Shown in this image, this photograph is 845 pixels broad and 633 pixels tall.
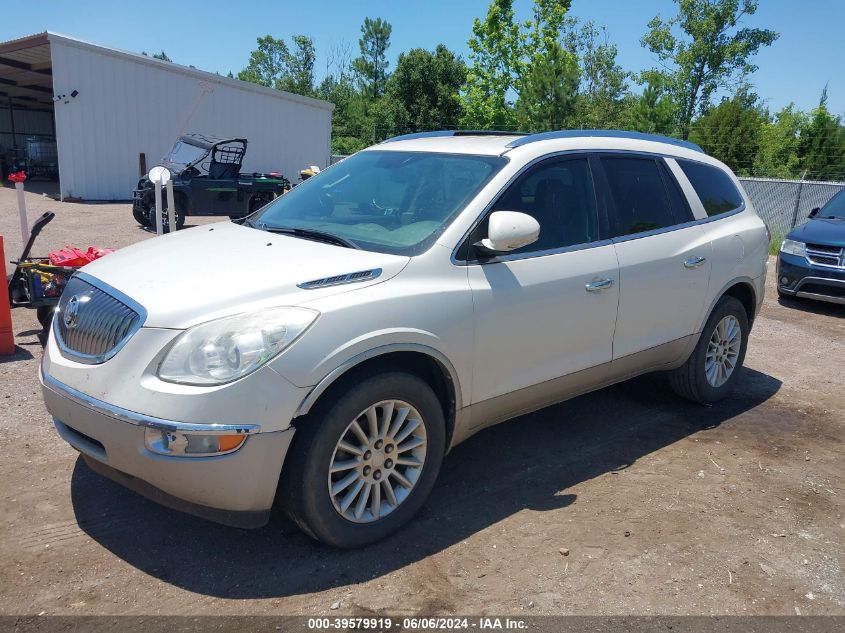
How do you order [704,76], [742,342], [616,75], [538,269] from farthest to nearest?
[616,75] < [704,76] < [742,342] < [538,269]

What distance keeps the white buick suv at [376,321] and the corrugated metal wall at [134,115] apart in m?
19.5

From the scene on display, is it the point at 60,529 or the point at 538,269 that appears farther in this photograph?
the point at 538,269

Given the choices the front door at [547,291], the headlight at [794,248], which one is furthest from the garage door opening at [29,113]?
→ the front door at [547,291]

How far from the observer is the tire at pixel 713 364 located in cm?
533

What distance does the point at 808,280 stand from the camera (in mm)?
9500

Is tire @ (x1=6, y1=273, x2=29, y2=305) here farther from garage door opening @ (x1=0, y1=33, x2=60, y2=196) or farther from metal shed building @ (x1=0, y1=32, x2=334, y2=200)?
garage door opening @ (x1=0, y1=33, x2=60, y2=196)

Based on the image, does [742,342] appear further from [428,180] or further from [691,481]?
[428,180]

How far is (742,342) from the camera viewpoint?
5.76 m

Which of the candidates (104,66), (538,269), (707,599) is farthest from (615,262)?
(104,66)

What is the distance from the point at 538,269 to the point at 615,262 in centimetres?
66

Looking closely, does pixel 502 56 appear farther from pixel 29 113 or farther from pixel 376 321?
pixel 376 321

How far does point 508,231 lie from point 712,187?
2577 millimetres

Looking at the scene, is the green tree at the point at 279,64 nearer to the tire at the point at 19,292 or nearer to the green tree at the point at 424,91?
the green tree at the point at 424,91

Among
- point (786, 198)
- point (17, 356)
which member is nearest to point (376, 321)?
point (17, 356)
